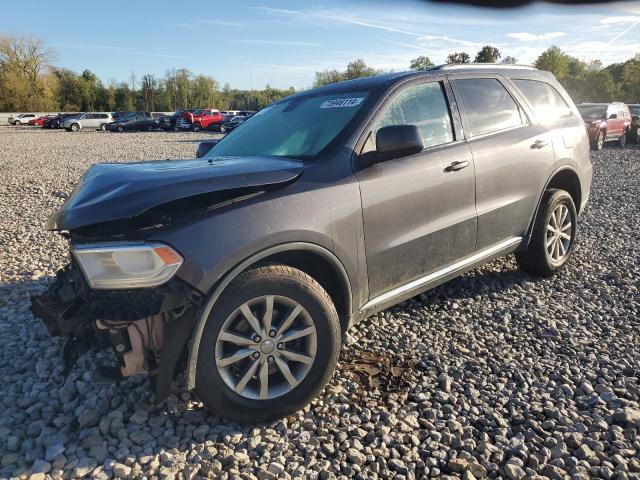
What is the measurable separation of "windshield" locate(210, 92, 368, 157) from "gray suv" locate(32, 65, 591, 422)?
0.05ft

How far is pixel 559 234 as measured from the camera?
473 centimetres

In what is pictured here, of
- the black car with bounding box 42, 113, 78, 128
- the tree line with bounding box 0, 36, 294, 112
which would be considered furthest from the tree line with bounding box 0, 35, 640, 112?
the black car with bounding box 42, 113, 78, 128

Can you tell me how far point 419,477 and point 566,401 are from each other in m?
1.09

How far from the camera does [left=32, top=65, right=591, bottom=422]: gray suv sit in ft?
7.73

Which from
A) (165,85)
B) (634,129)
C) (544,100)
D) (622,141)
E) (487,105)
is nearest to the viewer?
(487,105)

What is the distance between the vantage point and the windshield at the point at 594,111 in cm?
1825

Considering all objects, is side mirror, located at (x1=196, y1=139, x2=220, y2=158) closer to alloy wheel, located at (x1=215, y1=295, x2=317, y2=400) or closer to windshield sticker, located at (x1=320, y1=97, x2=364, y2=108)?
windshield sticker, located at (x1=320, y1=97, x2=364, y2=108)

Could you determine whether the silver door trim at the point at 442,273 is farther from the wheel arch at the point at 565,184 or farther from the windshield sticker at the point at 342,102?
the windshield sticker at the point at 342,102

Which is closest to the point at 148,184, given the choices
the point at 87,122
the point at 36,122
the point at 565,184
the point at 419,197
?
the point at 419,197

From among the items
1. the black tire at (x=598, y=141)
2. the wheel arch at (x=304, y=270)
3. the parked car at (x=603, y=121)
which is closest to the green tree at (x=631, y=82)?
the parked car at (x=603, y=121)

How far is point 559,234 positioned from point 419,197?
219cm

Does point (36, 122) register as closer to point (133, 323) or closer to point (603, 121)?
point (603, 121)

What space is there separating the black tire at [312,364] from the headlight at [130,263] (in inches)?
12.3

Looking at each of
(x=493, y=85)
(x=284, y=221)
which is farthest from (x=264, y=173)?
(x=493, y=85)
